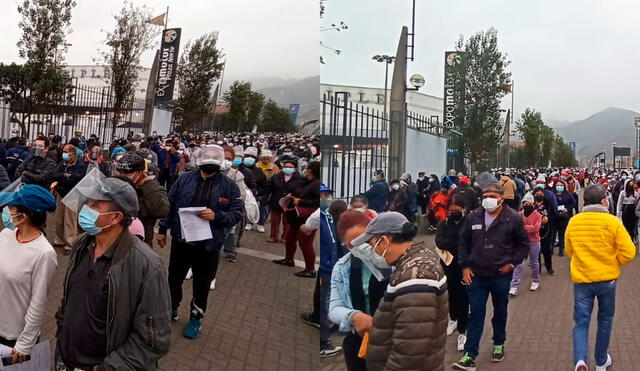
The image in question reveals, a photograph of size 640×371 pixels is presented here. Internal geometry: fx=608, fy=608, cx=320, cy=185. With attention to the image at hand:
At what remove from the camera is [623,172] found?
10.5 meters

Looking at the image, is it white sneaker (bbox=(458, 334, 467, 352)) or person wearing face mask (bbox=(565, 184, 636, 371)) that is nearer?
white sneaker (bbox=(458, 334, 467, 352))

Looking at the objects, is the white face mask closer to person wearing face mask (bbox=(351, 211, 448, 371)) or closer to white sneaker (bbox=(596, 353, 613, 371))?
white sneaker (bbox=(596, 353, 613, 371))

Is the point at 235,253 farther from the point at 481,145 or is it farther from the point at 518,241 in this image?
the point at 481,145

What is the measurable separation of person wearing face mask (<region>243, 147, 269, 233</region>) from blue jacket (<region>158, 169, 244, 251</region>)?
2259 mm

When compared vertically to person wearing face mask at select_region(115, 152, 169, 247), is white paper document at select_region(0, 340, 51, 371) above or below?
below

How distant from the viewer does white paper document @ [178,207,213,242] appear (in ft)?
14.1

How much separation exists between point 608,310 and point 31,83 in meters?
15.3

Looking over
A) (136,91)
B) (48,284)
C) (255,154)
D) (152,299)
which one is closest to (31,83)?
(136,91)

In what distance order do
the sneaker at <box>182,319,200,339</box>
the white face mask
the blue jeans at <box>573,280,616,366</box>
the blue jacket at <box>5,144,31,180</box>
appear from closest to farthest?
the white face mask, the blue jeans at <box>573,280,616,366</box>, the sneaker at <box>182,319,200,339</box>, the blue jacket at <box>5,144,31,180</box>

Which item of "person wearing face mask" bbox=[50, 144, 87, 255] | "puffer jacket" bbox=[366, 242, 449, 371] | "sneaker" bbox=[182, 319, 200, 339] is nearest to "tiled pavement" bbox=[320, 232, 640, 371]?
"puffer jacket" bbox=[366, 242, 449, 371]

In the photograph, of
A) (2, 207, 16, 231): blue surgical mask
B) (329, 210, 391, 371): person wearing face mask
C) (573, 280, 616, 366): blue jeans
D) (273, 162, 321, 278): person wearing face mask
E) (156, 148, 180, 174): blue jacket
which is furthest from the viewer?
(156, 148, 180, 174): blue jacket

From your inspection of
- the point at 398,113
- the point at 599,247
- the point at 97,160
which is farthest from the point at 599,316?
the point at 97,160

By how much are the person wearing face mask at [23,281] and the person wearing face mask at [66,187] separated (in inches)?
167

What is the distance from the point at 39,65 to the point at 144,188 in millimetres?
12612
